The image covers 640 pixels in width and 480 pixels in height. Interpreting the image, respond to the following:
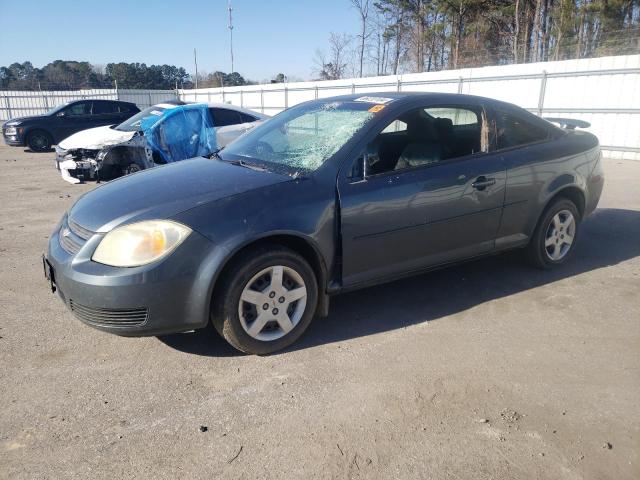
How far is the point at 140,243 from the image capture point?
2824 millimetres

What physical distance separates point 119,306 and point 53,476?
89cm

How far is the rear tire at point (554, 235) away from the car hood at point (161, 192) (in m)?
2.57

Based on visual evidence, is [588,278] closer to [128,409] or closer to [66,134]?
[128,409]

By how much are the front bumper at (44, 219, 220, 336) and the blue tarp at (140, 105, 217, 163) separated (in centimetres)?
632

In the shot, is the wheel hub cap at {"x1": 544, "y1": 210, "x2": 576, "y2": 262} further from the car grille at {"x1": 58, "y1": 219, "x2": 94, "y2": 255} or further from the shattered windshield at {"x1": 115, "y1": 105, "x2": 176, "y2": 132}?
the shattered windshield at {"x1": 115, "y1": 105, "x2": 176, "y2": 132}

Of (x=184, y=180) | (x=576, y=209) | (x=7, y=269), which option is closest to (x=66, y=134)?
(x=7, y=269)

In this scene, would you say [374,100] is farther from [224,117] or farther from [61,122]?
[61,122]

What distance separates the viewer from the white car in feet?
28.6

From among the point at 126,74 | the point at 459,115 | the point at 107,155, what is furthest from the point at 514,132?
the point at 126,74

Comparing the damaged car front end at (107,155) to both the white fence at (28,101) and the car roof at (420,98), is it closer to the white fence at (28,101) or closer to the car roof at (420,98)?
the car roof at (420,98)

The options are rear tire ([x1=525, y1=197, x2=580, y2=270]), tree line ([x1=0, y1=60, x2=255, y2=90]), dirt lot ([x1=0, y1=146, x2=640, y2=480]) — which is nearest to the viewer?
dirt lot ([x1=0, y1=146, x2=640, y2=480])

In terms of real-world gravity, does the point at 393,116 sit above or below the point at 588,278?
above

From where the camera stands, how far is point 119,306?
2781mm

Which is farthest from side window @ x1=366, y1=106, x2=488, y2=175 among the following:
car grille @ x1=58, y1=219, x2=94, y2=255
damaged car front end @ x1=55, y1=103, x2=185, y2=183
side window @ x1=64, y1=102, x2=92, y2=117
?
side window @ x1=64, y1=102, x2=92, y2=117
